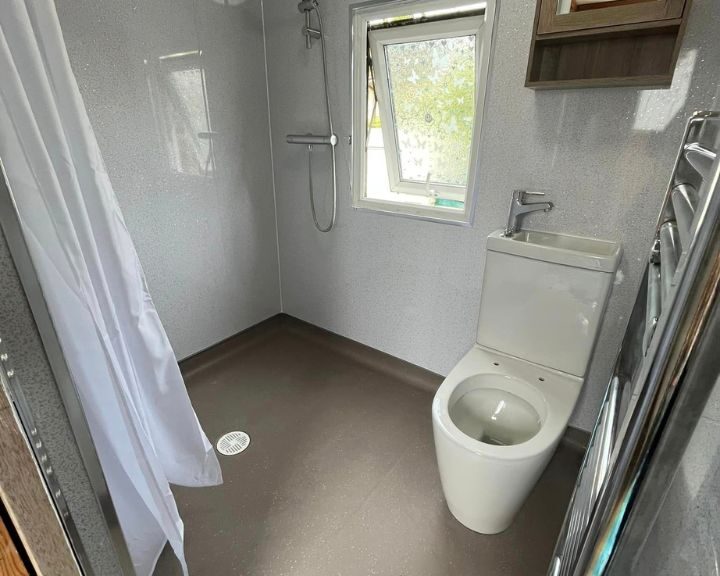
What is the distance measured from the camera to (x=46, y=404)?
0.59 meters

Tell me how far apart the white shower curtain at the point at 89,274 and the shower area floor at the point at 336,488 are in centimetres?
30

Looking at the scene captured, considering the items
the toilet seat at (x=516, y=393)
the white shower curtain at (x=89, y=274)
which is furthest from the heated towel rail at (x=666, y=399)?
the white shower curtain at (x=89, y=274)

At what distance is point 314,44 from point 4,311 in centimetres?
198

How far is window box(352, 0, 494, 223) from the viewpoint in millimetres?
1691

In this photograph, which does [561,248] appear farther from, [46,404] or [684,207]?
[46,404]

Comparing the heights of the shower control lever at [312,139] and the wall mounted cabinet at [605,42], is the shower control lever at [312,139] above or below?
below

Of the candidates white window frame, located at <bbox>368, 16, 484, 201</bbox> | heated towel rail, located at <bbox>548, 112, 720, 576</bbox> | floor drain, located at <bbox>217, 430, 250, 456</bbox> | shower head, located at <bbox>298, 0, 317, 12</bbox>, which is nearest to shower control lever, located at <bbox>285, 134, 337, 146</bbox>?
white window frame, located at <bbox>368, 16, 484, 201</bbox>

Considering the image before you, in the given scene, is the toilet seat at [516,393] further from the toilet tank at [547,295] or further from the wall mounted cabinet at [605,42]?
the wall mounted cabinet at [605,42]

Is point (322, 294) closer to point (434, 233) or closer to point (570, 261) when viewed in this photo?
point (434, 233)

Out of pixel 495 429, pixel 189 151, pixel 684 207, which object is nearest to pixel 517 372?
pixel 495 429

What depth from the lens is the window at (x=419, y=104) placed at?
1691 mm

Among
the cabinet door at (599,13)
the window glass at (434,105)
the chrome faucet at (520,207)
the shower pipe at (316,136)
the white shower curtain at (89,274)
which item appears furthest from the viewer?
the shower pipe at (316,136)

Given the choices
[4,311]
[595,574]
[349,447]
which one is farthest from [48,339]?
[349,447]

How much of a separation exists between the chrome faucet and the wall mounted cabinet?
0.39m
